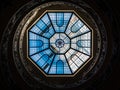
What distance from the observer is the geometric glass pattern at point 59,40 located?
20.8 m

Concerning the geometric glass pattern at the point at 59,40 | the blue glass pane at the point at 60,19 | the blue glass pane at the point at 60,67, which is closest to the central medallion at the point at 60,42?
the geometric glass pattern at the point at 59,40

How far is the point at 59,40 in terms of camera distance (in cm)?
2119

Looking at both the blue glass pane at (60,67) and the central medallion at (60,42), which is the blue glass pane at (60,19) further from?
the blue glass pane at (60,67)

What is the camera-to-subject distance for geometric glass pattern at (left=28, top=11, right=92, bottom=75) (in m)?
20.8

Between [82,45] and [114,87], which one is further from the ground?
[82,45]

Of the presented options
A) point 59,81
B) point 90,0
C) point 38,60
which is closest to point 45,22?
point 38,60

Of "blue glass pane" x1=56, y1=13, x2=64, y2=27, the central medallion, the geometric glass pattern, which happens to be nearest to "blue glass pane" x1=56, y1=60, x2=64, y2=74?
the geometric glass pattern

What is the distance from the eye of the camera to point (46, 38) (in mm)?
21062

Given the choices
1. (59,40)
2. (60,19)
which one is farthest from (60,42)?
(60,19)

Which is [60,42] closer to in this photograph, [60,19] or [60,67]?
[60,19]

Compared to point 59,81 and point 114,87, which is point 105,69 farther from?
point 59,81

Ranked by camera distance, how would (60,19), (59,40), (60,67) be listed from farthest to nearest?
(60,19)
(59,40)
(60,67)

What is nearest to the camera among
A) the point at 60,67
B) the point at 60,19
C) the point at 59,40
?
the point at 60,67

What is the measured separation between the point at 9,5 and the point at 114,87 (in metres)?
6.10
